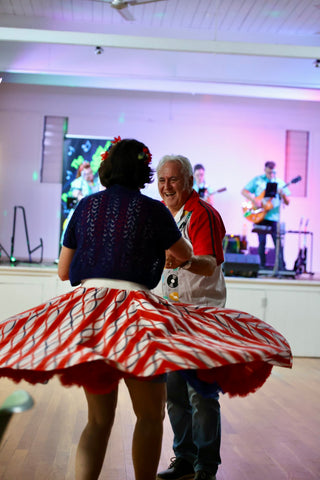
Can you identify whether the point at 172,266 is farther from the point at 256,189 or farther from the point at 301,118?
the point at 301,118

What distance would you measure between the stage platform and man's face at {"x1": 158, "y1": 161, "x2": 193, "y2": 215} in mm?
3334

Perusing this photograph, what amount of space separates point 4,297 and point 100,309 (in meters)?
4.29

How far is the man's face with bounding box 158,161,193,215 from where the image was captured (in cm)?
241

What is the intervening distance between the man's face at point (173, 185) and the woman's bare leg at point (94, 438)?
3.33 ft

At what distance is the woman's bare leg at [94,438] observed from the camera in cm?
162

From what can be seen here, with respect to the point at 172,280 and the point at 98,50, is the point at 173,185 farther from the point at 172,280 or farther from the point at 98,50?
the point at 98,50

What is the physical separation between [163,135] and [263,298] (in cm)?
437

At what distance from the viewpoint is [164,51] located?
22.6 ft

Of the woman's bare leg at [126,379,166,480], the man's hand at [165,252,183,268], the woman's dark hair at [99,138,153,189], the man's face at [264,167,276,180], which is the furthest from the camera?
the man's face at [264,167,276,180]

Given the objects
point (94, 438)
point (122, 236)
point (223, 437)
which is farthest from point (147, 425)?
point (223, 437)

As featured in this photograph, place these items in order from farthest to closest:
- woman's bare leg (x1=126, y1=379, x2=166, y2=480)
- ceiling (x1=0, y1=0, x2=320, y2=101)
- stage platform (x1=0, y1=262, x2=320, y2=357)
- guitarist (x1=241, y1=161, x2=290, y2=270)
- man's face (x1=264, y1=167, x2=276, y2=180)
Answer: man's face (x1=264, y1=167, x2=276, y2=180) → guitarist (x1=241, y1=161, x2=290, y2=270) → ceiling (x1=0, y1=0, x2=320, y2=101) → stage platform (x1=0, y1=262, x2=320, y2=357) → woman's bare leg (x1=126, y1=379, x2=166, y2=480)

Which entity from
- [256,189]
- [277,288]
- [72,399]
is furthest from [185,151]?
[72,399]

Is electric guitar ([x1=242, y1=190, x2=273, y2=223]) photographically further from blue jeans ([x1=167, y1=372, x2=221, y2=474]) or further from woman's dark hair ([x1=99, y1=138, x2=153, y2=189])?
woman's dark hair ([x1=99, y1=138, x2=153, y2=189])

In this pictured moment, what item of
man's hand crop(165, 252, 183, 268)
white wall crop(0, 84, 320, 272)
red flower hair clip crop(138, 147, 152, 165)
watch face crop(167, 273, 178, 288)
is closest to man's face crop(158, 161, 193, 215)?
watch face crop(167, 273, 178, 288)
